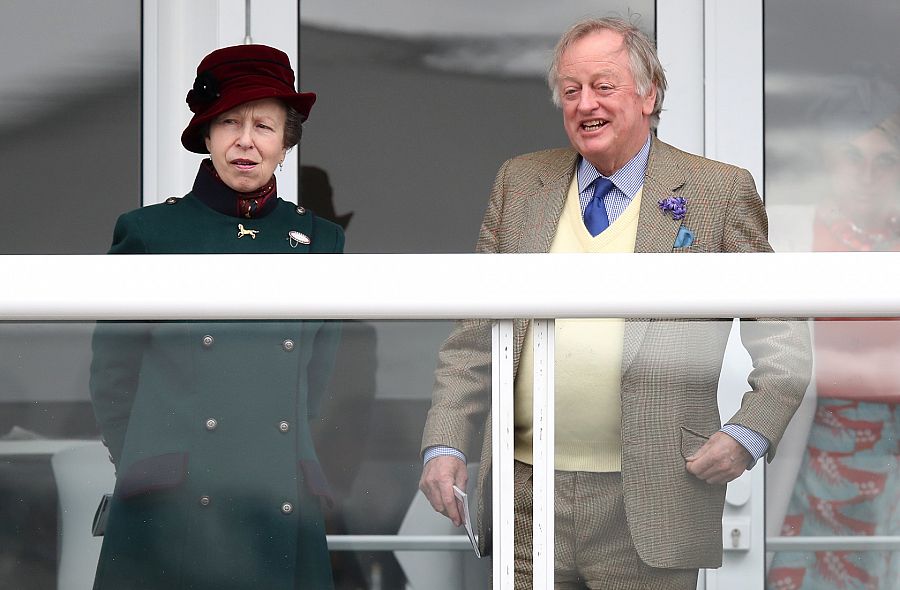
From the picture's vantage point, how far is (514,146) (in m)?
3.41

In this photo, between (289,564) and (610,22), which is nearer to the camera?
(289,564)

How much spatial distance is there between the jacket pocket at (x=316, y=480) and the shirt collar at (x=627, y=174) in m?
0.82

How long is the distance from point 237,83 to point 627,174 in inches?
27.3

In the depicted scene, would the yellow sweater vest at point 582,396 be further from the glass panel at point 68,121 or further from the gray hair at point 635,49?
the glass panel at point 68,121

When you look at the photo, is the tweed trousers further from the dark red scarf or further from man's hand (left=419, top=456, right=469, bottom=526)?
the dark red scarf

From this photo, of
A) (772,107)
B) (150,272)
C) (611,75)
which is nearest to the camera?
(150,272)

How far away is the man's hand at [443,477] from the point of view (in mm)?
1566

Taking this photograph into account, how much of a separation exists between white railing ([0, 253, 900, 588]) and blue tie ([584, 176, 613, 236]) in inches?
23.8

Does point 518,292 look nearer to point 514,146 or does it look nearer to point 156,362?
point 156,362

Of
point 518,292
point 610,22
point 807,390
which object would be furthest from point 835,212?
point 518,292

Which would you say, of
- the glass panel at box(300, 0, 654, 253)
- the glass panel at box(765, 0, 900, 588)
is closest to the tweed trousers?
the glass panel at box(300, 0, 654, 253)

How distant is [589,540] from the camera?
160cm

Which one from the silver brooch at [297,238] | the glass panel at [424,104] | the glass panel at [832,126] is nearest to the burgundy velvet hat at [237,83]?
the silver brooch at [297,238]

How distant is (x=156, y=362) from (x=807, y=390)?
0.81 m
